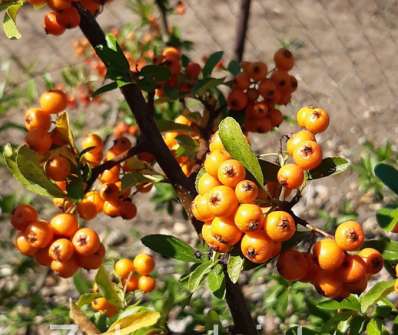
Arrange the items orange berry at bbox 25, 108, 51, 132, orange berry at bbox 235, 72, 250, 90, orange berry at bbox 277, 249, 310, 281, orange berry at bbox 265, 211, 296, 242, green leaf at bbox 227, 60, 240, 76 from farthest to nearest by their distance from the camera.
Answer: green leaf at bbox 227, 60, 240, 76 < orange berry at bbox 235, 72, 250, 90 < orange berry at bbox 25, 108, 51, 132 < orange berry at bbox 277, 249, 310, 281 < orange berry at bbox 265, 211, 296, 242

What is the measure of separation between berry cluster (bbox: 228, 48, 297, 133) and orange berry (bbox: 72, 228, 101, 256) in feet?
2.32

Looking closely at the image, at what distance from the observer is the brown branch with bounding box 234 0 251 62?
3312 mm

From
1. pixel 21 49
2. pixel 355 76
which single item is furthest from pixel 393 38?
pixel 21 49

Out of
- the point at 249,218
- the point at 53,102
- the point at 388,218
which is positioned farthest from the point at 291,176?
the point at 53,102

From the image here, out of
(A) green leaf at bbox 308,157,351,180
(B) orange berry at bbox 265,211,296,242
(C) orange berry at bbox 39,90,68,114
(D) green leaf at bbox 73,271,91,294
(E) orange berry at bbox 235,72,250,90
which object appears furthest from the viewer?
(D) green leaf at bbox 73,271,91,294

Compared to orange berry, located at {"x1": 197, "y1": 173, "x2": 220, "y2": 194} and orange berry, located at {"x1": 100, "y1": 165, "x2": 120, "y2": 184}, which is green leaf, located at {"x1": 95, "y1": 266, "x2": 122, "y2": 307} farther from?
orange berry, located at {"x1": 197, "y1": 173, "x2": 220, "y2": 194}

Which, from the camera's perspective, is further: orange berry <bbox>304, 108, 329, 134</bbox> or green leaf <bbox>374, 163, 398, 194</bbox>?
green leaf <bbox>374, 163, 398, 194</bbox>

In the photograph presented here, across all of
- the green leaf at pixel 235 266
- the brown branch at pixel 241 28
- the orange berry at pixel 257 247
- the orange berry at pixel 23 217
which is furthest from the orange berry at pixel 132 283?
the brown branch at pixel 241 28

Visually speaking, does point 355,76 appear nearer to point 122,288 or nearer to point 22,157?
point 122,288

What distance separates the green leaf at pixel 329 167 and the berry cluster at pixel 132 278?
793 millimetres

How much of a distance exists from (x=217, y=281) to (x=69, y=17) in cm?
80

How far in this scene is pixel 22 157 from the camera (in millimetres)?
1611

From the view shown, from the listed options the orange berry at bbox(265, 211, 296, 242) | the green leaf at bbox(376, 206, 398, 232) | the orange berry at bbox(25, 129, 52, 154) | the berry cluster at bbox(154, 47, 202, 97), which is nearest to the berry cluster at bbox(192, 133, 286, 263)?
the orange berry at bbox(265, 211, 296, 242)

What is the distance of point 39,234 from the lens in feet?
5.50
